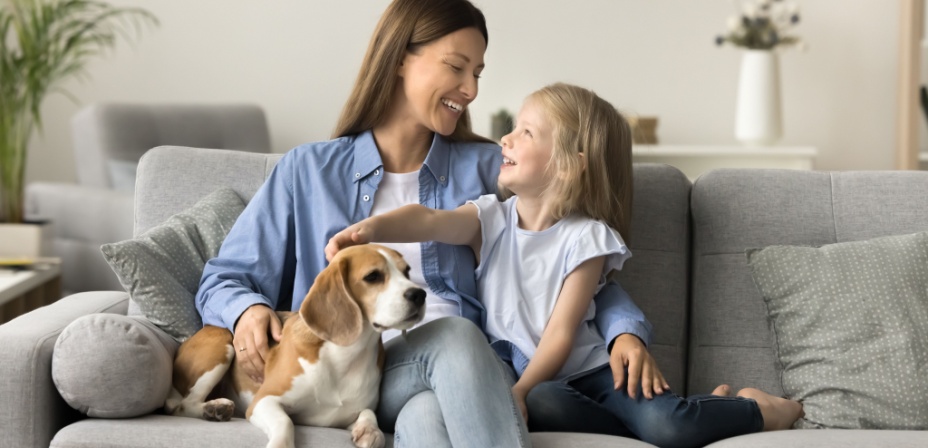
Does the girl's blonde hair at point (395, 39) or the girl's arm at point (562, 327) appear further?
the girl's blonde hair at point (395, 39)

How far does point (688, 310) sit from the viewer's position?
2.29m

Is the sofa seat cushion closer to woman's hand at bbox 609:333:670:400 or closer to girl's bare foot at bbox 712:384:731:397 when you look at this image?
woman's hand at bbox 609:333:670:400

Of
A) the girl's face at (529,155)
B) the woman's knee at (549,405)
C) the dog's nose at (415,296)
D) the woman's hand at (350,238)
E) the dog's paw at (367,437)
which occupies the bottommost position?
the woman's knee at (549,405)

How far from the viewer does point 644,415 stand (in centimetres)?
184

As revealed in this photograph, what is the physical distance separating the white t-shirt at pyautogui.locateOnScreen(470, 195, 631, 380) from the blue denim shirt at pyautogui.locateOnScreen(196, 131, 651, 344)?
4cm

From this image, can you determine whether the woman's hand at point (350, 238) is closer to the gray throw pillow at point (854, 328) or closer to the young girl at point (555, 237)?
the young girl at point (555, 237)

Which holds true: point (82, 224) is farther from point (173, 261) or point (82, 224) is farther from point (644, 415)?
point (644, 415)

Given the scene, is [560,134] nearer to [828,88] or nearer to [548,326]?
[548,326]

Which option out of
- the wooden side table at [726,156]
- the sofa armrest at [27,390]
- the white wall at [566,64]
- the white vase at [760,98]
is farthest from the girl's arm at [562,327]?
the white wall at [566,64]

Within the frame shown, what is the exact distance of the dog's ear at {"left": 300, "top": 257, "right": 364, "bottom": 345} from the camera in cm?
168

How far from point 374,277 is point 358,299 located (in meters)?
0.05

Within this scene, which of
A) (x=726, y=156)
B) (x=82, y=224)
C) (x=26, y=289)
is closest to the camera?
(x=26, y=289)

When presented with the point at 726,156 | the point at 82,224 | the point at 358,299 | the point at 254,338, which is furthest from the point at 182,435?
the point at 726,156

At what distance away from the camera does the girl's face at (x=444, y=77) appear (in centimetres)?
214
